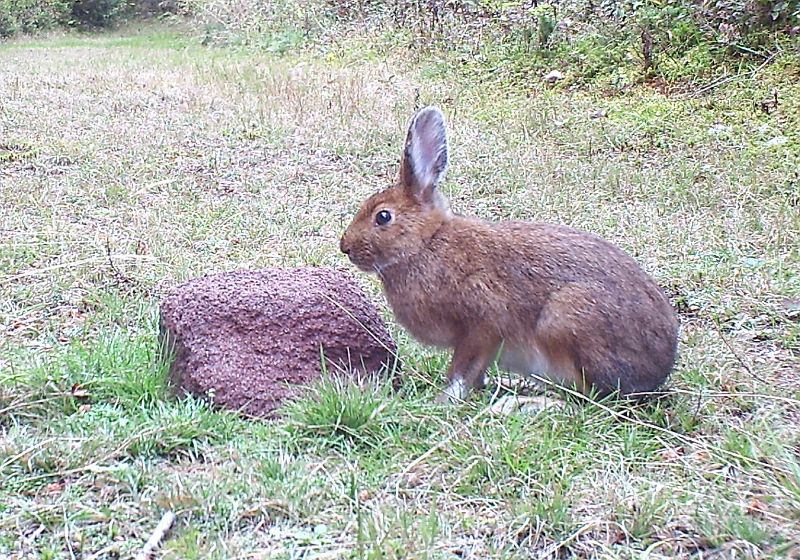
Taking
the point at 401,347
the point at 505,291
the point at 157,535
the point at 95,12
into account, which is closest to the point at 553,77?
the point at 401,347

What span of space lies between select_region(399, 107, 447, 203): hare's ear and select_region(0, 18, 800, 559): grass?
2.09 feet

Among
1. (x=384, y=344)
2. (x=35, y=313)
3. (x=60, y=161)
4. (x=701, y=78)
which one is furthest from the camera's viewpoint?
(x=701, y=78)

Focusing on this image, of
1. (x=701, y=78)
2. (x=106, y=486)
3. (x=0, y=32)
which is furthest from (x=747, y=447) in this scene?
(x=0, y=32)

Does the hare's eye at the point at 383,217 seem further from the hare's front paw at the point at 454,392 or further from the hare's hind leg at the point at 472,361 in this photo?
the hare's front paw at the point at 454,392

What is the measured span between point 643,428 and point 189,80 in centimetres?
1032

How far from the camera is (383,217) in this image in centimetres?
387

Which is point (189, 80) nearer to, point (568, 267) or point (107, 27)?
point (568, 267)

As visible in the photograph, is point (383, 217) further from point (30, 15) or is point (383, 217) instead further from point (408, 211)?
point (30, 15)

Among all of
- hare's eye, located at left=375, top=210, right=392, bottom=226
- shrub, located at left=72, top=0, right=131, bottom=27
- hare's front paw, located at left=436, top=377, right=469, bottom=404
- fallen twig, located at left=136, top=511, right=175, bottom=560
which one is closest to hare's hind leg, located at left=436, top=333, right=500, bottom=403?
hare's front paw, located at left=436, top=377, right=469, bottom=404

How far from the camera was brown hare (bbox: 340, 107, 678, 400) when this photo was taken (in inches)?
137

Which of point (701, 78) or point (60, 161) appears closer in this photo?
point (60, 161)

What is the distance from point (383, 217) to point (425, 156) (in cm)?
27

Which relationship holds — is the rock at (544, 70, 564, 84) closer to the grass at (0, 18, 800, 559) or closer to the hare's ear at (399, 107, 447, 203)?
the grass at (0, 18, 800, 559)

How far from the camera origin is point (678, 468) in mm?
2990
